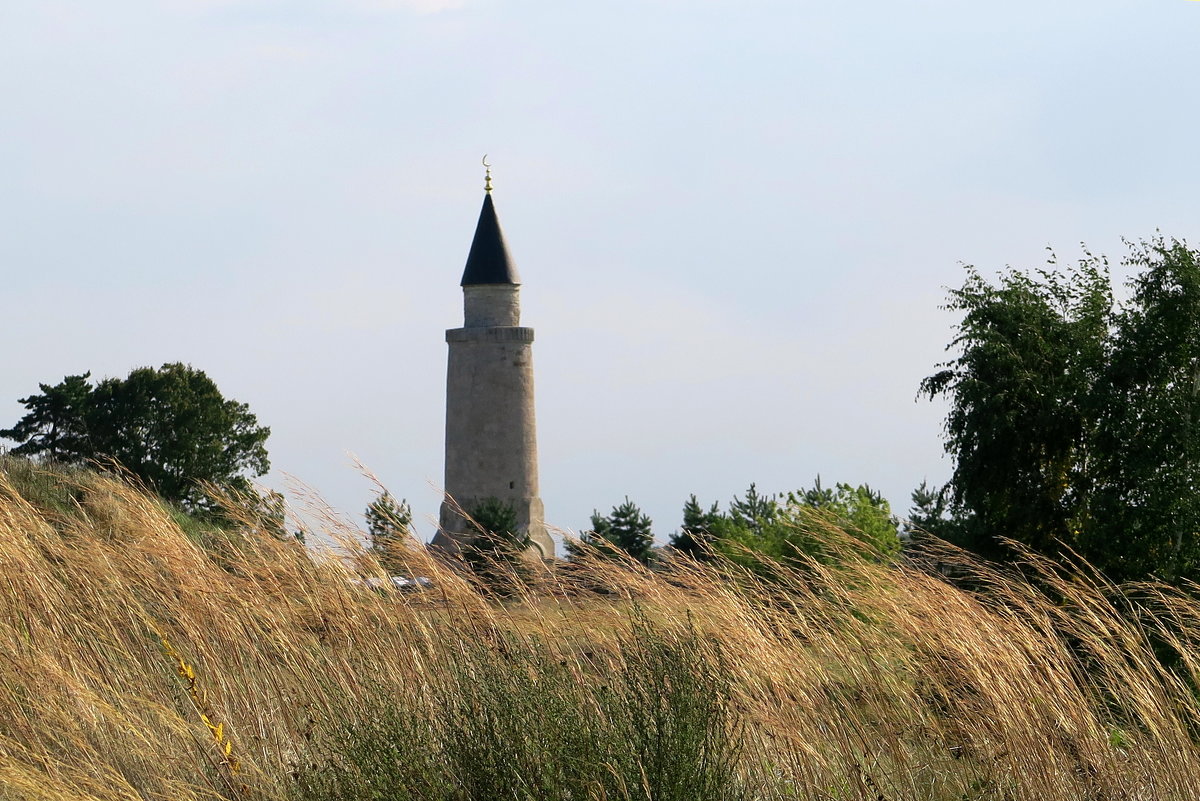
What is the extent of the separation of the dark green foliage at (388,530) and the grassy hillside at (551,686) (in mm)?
226

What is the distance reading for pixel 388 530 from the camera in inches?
247

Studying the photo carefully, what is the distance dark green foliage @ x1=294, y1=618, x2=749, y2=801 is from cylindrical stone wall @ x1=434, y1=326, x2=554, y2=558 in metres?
27.2

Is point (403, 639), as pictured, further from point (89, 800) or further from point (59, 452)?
point (59, 452)

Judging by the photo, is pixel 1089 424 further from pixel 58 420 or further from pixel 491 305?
pixel 58 420

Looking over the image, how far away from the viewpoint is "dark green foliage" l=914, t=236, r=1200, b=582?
21.1m

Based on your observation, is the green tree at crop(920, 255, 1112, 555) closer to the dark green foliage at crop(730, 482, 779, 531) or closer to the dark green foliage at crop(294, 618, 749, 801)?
the dark green foliage at crop(730, 482, 779, 531)

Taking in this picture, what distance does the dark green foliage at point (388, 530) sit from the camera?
607cm

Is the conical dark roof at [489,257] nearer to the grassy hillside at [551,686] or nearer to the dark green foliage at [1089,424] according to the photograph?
the dark green foliage at [1089,424]

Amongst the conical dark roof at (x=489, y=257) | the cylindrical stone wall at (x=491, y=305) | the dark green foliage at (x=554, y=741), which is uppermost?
the conical dark roof at (x=489, y=257)

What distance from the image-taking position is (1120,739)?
17.3 ft

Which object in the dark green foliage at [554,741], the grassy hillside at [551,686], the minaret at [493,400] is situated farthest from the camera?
the minaret at [493,400]

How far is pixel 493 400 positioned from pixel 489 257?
3.70 metres

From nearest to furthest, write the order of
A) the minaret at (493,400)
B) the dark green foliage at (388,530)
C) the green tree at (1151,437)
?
the dark green foliage at (388,530) → the green tree at (1151,437) → the minaret at (493,400)

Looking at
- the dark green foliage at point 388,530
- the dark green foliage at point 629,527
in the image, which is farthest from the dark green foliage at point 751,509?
the dark green foliage at point 388,530
